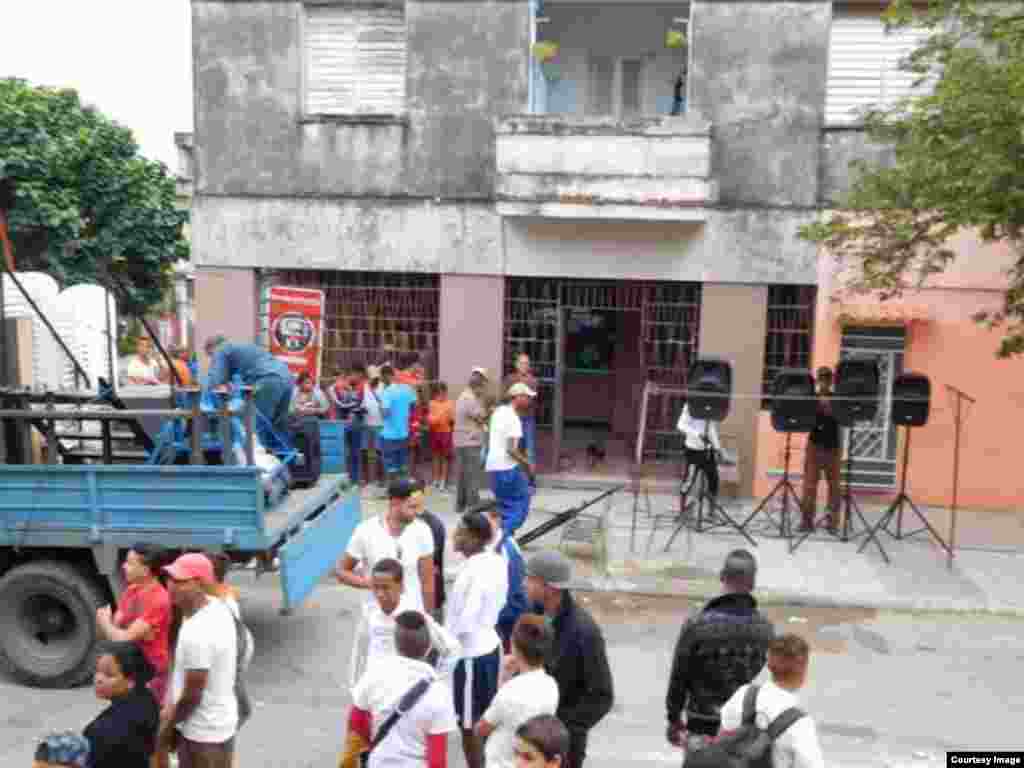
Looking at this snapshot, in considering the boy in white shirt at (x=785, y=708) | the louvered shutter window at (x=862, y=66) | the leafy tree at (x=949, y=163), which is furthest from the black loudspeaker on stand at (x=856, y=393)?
the boy in white shirt at (x=785, y=708)

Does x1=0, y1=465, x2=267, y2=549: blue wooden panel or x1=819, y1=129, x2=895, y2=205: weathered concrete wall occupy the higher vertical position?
x1=819, y1=129, x2=895, y2=205: weathered concrete wall

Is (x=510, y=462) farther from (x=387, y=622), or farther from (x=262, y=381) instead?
(x=387, y=622)

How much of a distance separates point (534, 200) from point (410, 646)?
8847mm

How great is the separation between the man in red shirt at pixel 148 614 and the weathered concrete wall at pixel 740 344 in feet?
29.0

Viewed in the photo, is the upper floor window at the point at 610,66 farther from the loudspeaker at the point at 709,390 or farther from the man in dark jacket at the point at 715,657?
the man in dark jacket at the point at 715,657

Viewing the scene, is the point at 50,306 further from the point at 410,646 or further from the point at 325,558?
the point at 410,646

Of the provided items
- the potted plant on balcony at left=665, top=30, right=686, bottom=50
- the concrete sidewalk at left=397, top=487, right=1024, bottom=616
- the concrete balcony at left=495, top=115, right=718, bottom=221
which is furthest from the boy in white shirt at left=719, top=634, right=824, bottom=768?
the potted plant on balcony at left=665, top=30, right=686, bottom=50

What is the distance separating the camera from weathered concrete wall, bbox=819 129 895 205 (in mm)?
12188

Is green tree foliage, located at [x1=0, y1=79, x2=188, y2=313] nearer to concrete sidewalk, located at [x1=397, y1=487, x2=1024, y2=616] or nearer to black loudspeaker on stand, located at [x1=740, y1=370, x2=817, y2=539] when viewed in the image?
concrete sidewalk, located at [x1=397, y1=487, x2=1024, y2=616]

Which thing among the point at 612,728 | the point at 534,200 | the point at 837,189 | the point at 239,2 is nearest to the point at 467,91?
the point at 534,200

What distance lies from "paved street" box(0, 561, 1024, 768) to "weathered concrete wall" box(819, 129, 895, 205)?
576 cm

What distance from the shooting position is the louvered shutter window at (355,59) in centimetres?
1291

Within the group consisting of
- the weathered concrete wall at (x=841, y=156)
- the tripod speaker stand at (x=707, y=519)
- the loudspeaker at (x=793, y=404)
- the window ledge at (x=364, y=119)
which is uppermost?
the window ledge at (x=364, y=119)
